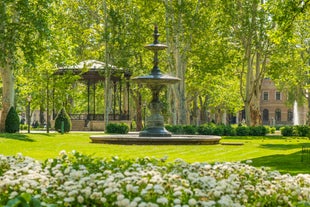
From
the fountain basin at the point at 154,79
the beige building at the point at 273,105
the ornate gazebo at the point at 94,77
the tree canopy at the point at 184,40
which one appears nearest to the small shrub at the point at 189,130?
the tree canopy at the point at 184,40

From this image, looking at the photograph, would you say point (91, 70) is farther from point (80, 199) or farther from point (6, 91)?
point (80, 199)

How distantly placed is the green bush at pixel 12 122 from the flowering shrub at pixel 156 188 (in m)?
23.5

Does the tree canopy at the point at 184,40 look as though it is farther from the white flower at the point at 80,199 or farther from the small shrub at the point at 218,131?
the white flower at the point at 80,199

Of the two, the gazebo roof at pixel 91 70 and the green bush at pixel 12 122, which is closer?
the green bush at pixel 12 122

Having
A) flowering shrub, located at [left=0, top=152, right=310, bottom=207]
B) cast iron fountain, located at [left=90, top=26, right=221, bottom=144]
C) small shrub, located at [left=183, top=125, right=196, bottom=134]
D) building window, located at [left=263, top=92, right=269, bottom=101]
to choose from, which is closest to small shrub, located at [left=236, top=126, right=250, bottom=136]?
small shrub, located at [left=183, top=125, right=196, bottom=134]

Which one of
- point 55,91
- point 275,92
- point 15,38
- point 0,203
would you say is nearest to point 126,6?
point 55,91

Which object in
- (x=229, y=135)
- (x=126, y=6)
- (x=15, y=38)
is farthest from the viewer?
(x=126, y=6)

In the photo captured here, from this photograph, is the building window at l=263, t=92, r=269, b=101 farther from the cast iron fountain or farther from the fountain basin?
the fountain basin

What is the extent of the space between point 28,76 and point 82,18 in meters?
7.25

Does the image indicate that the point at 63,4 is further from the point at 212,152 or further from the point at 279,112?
the point at 279,112

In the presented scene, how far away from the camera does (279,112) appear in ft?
359

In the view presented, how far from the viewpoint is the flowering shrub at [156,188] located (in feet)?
21.0

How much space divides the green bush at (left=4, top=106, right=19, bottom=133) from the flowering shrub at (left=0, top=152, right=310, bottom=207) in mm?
23472

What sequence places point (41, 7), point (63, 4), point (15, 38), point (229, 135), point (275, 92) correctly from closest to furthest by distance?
point (15, 38)
point (41, 7)
point (229, 135)
point (63, 4)
point (275, 92)
